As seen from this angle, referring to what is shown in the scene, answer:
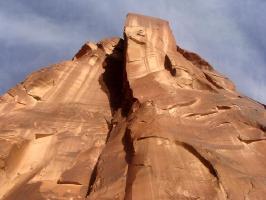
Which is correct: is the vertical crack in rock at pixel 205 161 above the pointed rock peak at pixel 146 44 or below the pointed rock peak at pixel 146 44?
below

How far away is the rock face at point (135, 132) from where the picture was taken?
50.3 feet

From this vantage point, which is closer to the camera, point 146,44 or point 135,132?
point 135,132

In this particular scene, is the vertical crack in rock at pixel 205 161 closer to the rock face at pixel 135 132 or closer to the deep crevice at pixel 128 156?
the rock face at pixel 135 132

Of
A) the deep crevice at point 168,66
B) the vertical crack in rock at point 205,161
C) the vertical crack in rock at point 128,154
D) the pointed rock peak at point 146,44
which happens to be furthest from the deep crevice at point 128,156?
the deep crevice at point 168,66

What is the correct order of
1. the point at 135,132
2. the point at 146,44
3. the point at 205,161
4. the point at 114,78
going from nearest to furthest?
the point at 205,161 < the point at 135,132 < the point at 146,44 < the point at 114,78

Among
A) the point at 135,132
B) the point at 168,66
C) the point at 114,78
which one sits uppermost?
the point at 168,66

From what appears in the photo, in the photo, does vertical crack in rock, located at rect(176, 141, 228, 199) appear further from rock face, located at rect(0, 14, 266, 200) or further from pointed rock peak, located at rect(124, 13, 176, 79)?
pointed rock peak, located at rect(124, 13, 176, 79)

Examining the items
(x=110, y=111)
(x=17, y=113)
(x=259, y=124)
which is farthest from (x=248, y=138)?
(x=17, y=113)

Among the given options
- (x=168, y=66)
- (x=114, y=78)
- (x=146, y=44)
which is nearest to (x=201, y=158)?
(x=168, y=66)

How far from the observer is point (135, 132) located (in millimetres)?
17625

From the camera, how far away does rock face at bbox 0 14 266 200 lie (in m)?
15.3

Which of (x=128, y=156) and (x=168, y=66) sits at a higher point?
(x=168, y=66)

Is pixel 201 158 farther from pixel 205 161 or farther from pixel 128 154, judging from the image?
pixel 128 154

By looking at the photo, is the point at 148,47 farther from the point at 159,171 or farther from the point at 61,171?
the point at 159,171
